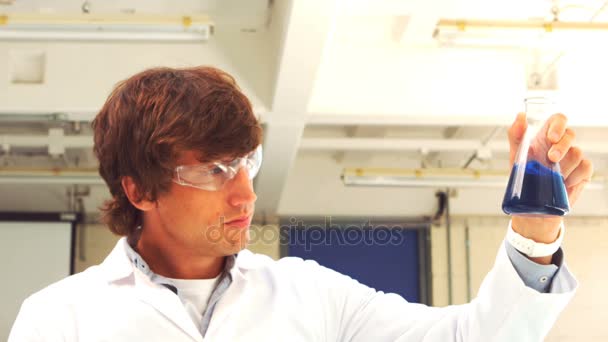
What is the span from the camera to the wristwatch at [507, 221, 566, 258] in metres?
1.18

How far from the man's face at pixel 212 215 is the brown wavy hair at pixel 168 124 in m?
0.04

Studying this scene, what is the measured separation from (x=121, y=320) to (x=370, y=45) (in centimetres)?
376

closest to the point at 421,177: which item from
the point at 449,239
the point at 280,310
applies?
the point at 449,239

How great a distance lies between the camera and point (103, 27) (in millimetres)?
3979

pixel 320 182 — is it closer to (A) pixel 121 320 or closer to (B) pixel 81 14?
(B) pixel 81 14

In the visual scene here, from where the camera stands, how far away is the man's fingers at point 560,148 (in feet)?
3.76

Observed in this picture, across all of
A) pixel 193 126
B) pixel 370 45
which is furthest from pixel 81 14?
pixel 193 126

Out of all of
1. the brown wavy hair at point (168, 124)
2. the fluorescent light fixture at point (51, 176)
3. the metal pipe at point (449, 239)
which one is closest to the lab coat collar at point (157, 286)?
the brown wavy hair at point (168, 124)

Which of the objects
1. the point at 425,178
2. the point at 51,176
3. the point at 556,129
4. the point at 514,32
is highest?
the point at 514,32

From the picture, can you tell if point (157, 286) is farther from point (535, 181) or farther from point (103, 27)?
point (103, 27)

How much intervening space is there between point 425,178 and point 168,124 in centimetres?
485

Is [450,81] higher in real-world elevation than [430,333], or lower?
higher

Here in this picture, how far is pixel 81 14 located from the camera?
3986mm

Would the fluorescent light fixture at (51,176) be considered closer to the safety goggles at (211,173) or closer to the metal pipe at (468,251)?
the metal pipe at (468,251)
